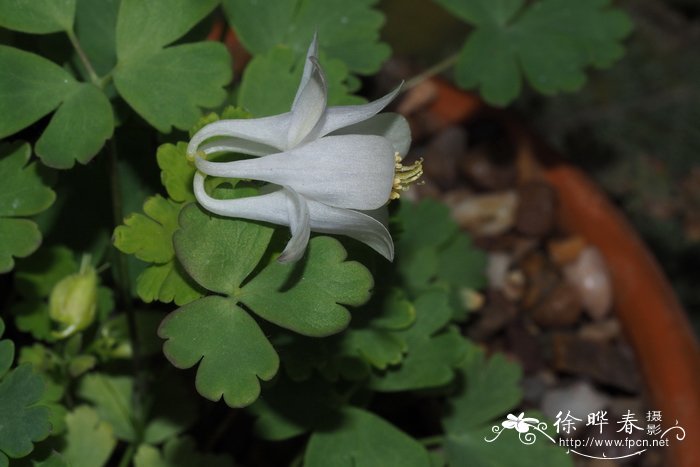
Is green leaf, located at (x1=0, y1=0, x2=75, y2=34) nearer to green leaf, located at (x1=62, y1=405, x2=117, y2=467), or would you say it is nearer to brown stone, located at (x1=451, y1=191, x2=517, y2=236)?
green leaf, located at (x1=62, y1=405, x2=117, y2=467)

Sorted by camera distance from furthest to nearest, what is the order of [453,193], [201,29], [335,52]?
[453,193], [335,52], [201,29]

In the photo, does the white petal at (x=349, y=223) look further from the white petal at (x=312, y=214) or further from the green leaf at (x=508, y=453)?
the green leaf at (x=508, y=453)

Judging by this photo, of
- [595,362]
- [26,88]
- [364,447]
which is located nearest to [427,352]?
[364,447]

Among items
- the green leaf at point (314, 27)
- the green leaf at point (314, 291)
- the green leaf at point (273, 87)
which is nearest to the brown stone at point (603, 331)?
the green leaf at point (314, 27)

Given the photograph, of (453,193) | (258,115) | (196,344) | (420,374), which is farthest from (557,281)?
(196,344)

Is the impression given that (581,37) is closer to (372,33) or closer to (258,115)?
(372,33)
